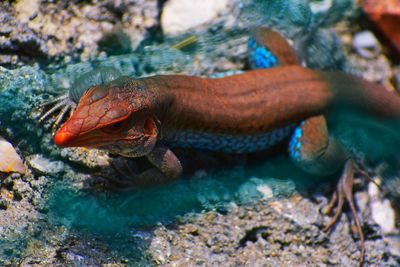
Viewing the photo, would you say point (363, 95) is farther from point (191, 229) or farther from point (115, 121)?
point (115, 121)

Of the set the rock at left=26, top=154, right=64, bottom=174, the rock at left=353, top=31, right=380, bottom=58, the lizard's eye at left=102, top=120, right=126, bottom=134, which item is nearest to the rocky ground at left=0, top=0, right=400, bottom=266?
the rock at left=26, top=154, right=64, bottom=174

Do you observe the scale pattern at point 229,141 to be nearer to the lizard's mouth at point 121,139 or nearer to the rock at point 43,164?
the lizard's mouth at point 121,139

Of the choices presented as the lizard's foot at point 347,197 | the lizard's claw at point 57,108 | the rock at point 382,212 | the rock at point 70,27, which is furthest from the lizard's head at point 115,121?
the rock at point 382,212

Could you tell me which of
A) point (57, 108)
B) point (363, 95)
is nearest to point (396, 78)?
point (363, 95)

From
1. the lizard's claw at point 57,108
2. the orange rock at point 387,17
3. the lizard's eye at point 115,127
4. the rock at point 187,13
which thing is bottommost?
the orange rock at point 387,17

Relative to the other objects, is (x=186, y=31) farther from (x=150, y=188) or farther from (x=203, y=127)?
(x=150, y=188)

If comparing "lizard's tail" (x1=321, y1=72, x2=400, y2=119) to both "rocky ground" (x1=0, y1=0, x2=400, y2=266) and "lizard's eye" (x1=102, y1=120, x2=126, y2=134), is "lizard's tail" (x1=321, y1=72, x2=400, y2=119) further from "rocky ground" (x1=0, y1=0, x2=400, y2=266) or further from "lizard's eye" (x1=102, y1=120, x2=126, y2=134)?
"lizard's eye" (x1=102, y1=120, x2=126, y2=134)
